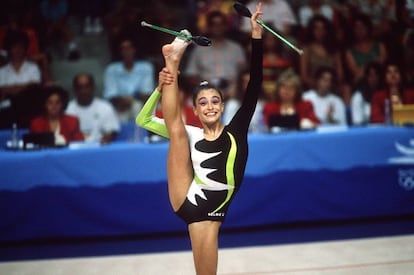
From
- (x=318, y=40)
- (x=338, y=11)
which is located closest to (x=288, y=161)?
(x=318, y=40)

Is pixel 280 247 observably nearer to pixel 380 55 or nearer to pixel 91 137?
pixel 91 137

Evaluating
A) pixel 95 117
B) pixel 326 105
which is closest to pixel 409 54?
pixel 326 105

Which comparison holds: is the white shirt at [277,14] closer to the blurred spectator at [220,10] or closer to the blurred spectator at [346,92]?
the blurred spectator at [220,10]

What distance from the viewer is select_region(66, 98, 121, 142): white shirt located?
5.48 m

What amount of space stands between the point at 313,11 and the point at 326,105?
2.05 m

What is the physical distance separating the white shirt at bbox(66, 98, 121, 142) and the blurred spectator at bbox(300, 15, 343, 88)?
2.44 metres

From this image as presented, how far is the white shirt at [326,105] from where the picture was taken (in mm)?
5820

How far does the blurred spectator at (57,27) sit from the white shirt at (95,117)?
1.77 metres

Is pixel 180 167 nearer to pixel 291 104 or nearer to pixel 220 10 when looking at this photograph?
pixel 291 104

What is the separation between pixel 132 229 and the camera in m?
4.77

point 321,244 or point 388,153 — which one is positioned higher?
point 388,153

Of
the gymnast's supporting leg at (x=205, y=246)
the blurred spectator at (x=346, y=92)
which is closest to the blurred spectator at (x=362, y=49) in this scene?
the blurred spectator at (x=346, y=92)

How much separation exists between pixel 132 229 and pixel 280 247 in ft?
4.14

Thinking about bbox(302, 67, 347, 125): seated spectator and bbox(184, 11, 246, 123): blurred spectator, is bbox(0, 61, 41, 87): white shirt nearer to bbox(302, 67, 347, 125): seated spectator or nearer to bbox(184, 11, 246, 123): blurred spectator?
bbox(184, 11, 246, 123): blurred spectator
